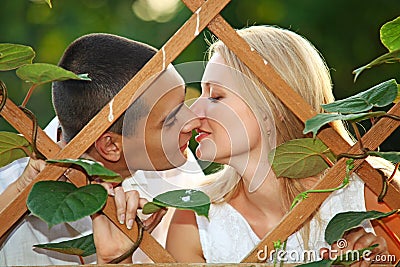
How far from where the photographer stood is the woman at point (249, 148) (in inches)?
48.9

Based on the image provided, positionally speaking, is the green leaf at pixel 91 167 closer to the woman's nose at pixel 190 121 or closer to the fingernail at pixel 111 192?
the fingernail at pixel 111 192

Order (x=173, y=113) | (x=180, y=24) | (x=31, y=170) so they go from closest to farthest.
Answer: (x=31, y=170) → (x=173, y=113) → (x=180, y=24)

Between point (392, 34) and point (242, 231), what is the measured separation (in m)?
0.61

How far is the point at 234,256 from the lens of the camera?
134cm

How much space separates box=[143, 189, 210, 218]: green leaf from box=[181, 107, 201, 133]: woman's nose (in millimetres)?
399

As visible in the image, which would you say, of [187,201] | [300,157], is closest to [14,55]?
[187,201]

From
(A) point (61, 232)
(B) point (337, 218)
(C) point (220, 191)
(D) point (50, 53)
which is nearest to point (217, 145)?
(C) point (220, 191)

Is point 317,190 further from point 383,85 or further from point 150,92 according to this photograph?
point 150,92

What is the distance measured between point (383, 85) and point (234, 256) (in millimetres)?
593

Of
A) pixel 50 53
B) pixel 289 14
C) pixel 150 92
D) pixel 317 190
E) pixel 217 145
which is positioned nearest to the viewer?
pixel 317 190

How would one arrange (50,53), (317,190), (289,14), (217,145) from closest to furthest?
(317,190) < (217,145) < (289,14) < (50,53)

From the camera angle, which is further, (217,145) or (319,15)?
(319,15)

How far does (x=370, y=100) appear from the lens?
2.69 ft

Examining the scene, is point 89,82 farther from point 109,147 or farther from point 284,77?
point 284,77
